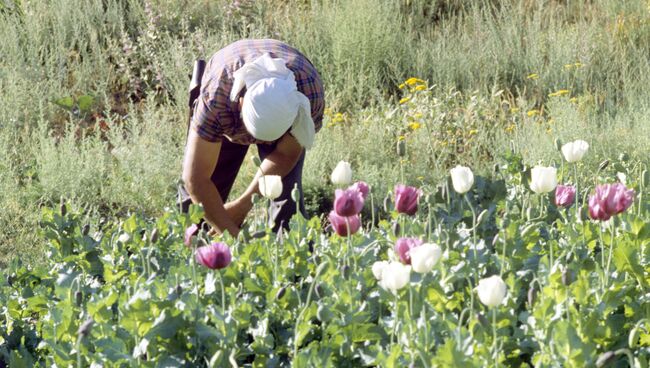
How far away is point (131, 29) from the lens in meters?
6.89

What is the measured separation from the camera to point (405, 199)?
2438 mm

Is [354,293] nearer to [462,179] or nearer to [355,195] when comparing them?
[355,195]

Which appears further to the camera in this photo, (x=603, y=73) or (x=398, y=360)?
(x=603, y=73)

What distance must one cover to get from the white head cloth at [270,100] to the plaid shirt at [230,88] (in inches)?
4.4

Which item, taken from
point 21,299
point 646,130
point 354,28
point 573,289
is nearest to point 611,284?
point 573,289

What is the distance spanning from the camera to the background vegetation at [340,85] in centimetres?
519

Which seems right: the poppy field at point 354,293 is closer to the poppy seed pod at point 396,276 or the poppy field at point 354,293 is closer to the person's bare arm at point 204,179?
the poppy seed pod at point 396,276

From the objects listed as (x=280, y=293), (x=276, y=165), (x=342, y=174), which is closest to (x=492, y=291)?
(x=280, y=293)

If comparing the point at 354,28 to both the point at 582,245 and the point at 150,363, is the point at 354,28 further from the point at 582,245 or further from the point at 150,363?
the point at 150,363

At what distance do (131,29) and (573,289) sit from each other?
5238 millimetres

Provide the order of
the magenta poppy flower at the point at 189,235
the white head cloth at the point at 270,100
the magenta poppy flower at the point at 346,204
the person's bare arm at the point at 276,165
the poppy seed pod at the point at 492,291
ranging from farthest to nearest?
1. the person's bare arm at the point at 276,165
2. the white head cloth at the point at 270,100
3. the magenta poppy flower at the point at 189,235
4. the magenta poppy flower at the point at 346,204
5. the poppy seed pod at the point at 492,291

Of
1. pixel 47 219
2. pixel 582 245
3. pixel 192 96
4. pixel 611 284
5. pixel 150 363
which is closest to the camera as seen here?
pixel 150 363

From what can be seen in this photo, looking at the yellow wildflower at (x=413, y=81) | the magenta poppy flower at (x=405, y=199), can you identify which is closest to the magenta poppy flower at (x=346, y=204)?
the magenta poppy flower at (x=405, y=199)

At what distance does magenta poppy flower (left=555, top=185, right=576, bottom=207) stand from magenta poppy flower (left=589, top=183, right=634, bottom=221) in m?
0.44
